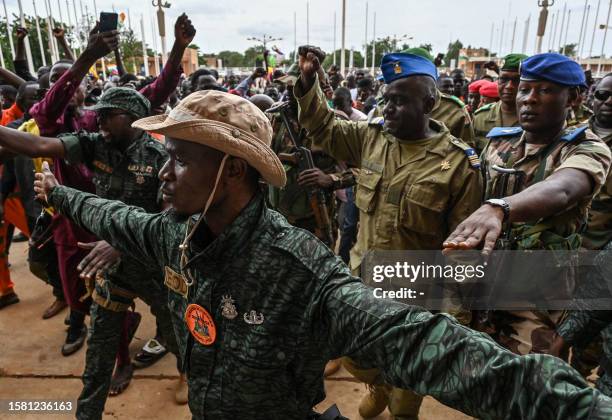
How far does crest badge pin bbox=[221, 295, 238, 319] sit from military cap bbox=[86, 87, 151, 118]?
188 centimetres

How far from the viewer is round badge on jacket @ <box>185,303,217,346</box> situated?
1443 millimetres

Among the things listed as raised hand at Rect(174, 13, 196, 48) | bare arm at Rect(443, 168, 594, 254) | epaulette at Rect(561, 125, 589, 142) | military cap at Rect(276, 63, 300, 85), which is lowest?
bare arm at Rect(443, 168, 594, 254)

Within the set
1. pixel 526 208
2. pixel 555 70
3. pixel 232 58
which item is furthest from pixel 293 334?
pixel 232 58

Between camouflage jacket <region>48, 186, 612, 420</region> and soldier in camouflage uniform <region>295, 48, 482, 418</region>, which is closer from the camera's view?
camouflage jacket <region>48, 186, 612, 420</region>

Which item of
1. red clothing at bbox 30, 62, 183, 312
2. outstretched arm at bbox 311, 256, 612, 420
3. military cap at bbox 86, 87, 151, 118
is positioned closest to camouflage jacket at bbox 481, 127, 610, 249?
outstretched arm at bbox 311, 256, 612, 420

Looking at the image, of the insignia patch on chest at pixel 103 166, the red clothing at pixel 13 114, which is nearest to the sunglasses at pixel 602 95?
the insignia patch on chest at pixel 103 166

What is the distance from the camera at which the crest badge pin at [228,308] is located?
139 centimetres

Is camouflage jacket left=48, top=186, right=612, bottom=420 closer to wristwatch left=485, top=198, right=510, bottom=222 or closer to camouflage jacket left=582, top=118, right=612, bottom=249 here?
wristwatch left=485, top=198, right=510, bottom=222

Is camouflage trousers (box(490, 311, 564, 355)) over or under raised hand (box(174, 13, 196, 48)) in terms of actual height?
under

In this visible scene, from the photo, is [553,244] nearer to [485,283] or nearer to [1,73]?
[485,283]

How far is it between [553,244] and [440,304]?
2.35 ft

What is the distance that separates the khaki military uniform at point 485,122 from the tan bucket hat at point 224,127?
11.7ft

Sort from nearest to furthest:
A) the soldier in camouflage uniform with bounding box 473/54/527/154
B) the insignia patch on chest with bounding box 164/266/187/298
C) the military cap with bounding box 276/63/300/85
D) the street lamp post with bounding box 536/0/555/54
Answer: the insignia patch on chest with bounding box 164/266/187/298, the military cap with bounding box 276/63/300/85, the soldier in camouflage uniform with bounding box 473/54/527/154, the street lamp post with bounding box 536/0/555/54

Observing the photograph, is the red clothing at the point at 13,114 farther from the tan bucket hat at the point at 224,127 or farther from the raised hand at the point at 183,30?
the tan bucket hat at the point at 224,127
